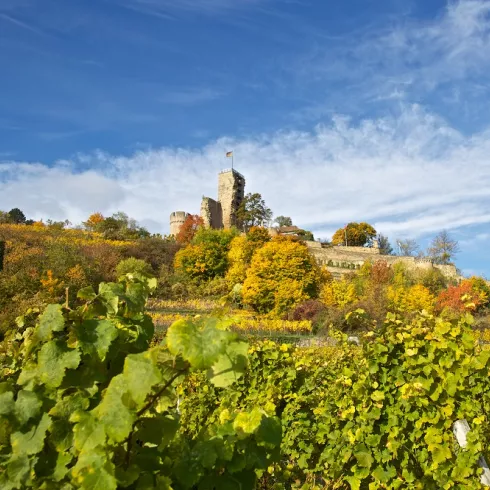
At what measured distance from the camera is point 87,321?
1545 mm

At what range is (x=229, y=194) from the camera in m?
59.2

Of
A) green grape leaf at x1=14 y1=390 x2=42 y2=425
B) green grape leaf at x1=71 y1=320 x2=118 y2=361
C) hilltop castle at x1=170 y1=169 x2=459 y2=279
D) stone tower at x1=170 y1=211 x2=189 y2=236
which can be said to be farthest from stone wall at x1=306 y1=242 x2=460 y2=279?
green grape leaf at x1=14 y1=390 x2=42 y2=425

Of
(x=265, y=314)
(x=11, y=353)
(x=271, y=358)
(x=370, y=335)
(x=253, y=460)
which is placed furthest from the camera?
(x=265, y=314)

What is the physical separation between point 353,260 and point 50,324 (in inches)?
1927

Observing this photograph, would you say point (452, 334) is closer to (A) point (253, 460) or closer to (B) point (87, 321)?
(A) point (253, 460)

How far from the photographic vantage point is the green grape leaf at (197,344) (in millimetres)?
1055

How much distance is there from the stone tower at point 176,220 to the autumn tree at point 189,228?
1261mm

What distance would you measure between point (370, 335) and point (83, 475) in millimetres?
3042

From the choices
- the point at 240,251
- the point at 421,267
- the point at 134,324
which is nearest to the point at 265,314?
the point at 240,251

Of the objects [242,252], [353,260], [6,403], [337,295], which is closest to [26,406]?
[6,403]

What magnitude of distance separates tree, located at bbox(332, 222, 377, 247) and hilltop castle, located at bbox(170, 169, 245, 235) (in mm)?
16326

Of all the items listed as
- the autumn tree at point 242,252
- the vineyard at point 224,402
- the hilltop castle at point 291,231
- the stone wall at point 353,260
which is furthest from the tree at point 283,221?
the vineyard at point 224,402

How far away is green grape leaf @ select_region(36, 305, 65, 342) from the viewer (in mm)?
1497

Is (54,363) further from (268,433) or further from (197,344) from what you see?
(268,433)
